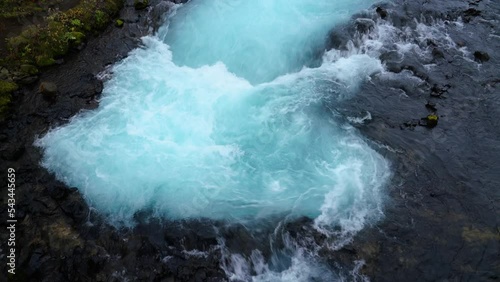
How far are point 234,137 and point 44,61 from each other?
10621 millimetres

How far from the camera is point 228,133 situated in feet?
53.9

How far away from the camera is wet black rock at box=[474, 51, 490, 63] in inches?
754

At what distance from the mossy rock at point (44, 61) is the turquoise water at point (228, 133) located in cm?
319

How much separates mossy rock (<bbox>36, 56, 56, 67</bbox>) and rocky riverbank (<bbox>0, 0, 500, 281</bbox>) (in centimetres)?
33

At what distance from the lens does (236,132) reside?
16.5 meters

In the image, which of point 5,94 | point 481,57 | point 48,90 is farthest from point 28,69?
point 481,57

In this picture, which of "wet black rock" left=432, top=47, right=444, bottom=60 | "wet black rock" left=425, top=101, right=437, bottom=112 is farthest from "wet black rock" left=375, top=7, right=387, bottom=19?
"wet black rock" left=425, top=101, right=437, bottom=112

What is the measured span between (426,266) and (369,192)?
10.3 feet

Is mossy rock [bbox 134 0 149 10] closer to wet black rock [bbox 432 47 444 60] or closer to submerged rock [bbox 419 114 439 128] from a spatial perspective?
wet black rock [bbox 432 47 444 60]

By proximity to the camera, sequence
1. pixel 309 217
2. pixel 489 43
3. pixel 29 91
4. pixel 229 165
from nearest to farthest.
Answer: pixel 309 217 < pixel 229 165 < pixel 29 91 < pixel 489 43

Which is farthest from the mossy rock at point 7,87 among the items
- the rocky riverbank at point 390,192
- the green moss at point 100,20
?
the green moss at point 100,20

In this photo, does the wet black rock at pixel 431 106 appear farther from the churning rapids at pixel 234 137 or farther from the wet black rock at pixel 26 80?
the wet black rock at pixel 26 80

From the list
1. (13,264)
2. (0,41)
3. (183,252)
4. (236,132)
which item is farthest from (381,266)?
(0,41)

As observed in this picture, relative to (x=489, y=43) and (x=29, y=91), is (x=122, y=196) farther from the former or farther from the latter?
(x=489, y=43)
